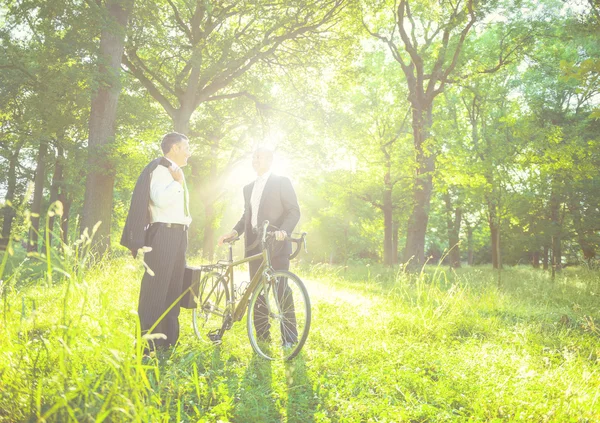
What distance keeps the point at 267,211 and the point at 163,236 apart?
4.39 feet

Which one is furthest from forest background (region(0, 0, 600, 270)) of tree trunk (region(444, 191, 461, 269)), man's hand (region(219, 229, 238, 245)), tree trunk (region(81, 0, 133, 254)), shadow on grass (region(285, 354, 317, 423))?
tree trunk (region(444, 191, 461, 269))

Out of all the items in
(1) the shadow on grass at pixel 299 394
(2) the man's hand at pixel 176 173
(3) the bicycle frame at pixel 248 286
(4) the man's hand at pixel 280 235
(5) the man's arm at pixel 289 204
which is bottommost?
(1) the shadow on grass at pixel 299 394

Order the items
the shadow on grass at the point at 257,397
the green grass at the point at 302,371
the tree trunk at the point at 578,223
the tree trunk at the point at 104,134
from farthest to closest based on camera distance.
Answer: the tree trunk at the point at 578,223 < the tree trunk at the point at 104,134 < the shadow on grass at the point at 257,397 < the green grass at the point at 302,371

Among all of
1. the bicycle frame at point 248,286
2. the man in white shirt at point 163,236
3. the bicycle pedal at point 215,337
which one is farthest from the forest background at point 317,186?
the bicycle frame at point 248,286

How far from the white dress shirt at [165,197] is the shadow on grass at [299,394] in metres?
1.76

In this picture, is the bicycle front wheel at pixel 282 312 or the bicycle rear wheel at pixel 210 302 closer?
the bicycle front wheel at pixel 282 312

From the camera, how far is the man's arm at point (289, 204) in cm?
473

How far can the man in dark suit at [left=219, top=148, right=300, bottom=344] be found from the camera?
15.1 ft

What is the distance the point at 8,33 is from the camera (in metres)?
12.7

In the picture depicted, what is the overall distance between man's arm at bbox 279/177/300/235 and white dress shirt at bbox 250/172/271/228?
234 mm

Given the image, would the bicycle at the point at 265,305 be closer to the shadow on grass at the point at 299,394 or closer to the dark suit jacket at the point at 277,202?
the shadow on grass at the point at 299,394

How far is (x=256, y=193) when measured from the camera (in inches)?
198

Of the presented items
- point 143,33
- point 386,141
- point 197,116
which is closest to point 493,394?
point 143,33

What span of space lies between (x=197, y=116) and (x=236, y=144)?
2.38m
